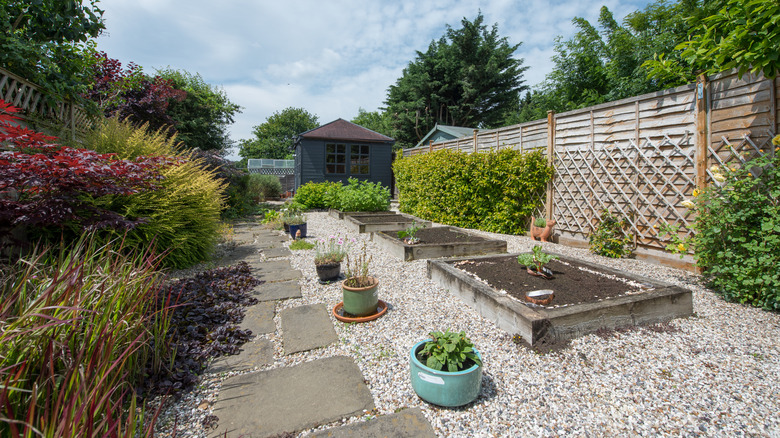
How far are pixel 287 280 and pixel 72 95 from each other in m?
4.21

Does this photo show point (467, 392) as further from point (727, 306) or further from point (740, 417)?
point (727, 306)

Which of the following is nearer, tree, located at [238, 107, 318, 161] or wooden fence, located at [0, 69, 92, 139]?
wooden fence, located at [0, 69, 92, 139]

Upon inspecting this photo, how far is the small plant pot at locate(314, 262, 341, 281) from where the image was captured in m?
3.67

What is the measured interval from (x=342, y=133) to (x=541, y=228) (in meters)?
10.6

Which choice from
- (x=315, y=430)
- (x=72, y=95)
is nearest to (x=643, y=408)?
(x=315, y=430)

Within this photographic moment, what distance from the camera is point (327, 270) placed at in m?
3.68

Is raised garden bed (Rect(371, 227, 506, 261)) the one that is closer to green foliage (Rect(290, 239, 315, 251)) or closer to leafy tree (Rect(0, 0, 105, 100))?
green foliage (Rect(290, 239, 315, 251))

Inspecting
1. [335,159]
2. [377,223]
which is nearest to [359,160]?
[335,159]

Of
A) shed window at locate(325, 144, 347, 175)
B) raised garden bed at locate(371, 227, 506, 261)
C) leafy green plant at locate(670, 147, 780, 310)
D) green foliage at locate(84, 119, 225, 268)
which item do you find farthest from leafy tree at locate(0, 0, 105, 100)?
shed window at locate(325, 144, 347, 175)

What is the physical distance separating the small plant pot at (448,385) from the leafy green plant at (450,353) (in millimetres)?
47

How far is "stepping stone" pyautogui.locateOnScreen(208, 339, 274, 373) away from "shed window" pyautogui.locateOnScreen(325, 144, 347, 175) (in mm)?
12233

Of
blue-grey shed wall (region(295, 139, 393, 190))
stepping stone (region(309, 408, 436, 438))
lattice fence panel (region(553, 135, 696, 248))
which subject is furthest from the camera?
blue-grey shed wall (region(295, 139, 393, 190))

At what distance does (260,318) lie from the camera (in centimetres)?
279

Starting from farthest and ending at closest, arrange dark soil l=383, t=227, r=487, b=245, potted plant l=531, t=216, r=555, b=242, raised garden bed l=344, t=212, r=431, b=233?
raised garden bed l=344, t=212, r=431, b=233
potted plant l=531, t=216, r=555, b=242
dark soil l=383, t=227, r=487, b=245
